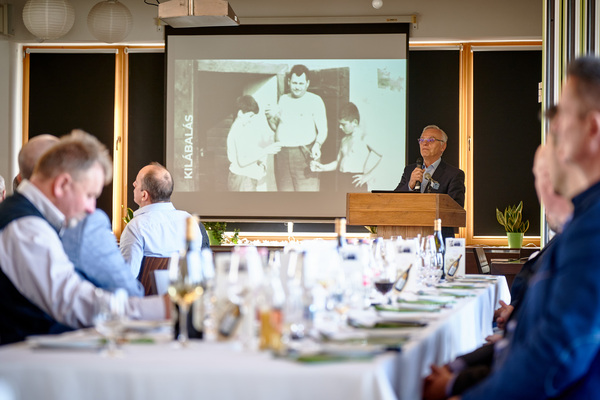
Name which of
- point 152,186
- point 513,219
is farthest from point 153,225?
point 513,219

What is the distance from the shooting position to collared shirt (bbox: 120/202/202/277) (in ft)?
17.6

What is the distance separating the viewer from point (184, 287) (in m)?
2.11

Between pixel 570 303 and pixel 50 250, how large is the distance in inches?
62.7

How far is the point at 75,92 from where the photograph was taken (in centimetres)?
979

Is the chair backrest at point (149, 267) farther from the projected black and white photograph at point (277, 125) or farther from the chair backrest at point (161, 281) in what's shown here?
the projected black and white photograph at point (277, 125)

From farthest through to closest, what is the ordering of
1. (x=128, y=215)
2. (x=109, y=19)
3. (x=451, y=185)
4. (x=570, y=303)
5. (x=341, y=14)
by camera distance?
(x=128, y=215)
(x=341, y=14)
(x=109, y=19)
(x=451, y=185)
(x=570, y=303)

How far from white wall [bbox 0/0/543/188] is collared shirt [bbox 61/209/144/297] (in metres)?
6.70

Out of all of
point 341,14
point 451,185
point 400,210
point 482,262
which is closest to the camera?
point 400,210

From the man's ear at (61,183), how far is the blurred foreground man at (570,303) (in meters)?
1.50

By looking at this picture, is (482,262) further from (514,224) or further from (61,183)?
(61,183)

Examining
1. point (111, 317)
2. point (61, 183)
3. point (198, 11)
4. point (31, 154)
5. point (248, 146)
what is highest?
point (198, 11)

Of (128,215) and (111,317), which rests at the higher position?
(128,215)

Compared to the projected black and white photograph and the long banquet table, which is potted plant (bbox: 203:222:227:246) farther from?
the long banquet table

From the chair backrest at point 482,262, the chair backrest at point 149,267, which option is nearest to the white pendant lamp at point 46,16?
the chair backrest at point 149,267
